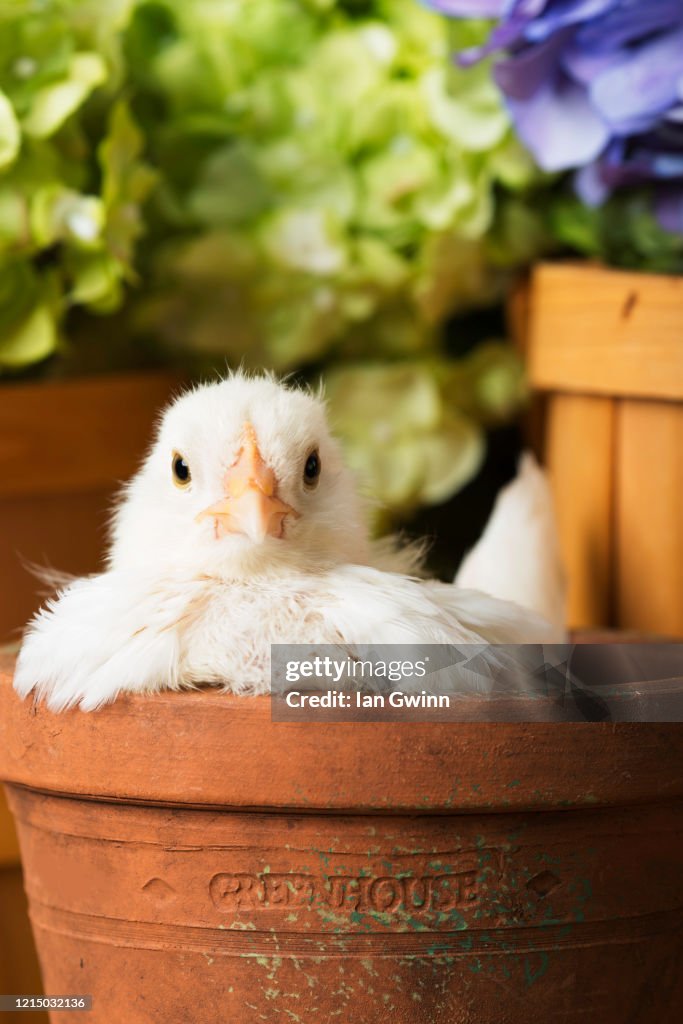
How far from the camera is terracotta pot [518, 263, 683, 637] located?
96 centimetres

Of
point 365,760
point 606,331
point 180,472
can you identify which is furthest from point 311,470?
point 606,331

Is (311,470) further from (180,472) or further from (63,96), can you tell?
(63,96)

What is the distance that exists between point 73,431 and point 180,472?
0.40 m

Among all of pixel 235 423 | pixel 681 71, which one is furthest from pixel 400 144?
pixel 235 423

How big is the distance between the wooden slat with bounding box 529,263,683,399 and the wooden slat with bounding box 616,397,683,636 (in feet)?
0.09

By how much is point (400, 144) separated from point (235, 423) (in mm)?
566

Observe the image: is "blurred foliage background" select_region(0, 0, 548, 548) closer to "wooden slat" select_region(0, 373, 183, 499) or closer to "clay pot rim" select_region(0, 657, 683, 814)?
"wooden slat" select_region(0, 373, 183, 499)

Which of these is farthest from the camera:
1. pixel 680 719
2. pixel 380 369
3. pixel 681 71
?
pixel 380 369

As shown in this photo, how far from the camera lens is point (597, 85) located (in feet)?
3.00

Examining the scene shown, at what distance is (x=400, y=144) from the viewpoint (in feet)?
3.67

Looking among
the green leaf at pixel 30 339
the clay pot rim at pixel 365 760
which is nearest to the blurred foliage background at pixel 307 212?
the green leaf at pixel 30 339

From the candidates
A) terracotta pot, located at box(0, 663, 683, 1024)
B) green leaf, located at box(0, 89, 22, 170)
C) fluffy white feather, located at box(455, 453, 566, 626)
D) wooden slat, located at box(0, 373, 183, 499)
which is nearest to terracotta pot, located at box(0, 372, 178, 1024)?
wooden slat, located at box(0, 373, 183, 499)

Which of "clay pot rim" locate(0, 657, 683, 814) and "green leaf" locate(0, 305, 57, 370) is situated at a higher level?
"green leaf" locate(0, 305, 57, 370)

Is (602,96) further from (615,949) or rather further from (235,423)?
(615,949)
